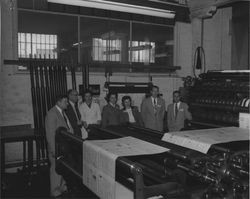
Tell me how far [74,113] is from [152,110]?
1572 millimetres

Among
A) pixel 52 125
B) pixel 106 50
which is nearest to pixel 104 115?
pixel 52 125

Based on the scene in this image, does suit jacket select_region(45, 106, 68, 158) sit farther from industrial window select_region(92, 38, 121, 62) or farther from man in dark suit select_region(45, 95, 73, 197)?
industrial window select_region(92, 38, 121, 62)

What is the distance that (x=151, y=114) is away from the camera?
5.79 meters

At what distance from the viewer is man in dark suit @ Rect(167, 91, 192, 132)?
18.4 ft

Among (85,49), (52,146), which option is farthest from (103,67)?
(52,146)

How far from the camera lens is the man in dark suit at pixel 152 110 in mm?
5777

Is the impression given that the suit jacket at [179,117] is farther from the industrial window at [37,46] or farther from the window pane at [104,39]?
the industrial window at [37,46]

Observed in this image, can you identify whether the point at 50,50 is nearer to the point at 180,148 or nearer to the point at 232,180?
the point at 180,148

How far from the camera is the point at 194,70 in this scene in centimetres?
701

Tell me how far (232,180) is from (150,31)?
6.13 meters

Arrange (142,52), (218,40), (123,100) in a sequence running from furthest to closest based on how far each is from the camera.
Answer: (218,40), (142,52), (123,100)

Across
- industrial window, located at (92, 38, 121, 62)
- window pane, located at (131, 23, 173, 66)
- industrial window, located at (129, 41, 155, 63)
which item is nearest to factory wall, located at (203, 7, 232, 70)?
window pane, located at (131, 23, 173, 66)

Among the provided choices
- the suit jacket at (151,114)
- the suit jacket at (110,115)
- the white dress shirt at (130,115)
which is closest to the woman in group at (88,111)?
the suit jacket at (110,115)

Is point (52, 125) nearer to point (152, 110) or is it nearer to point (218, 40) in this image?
point (152, 110)
